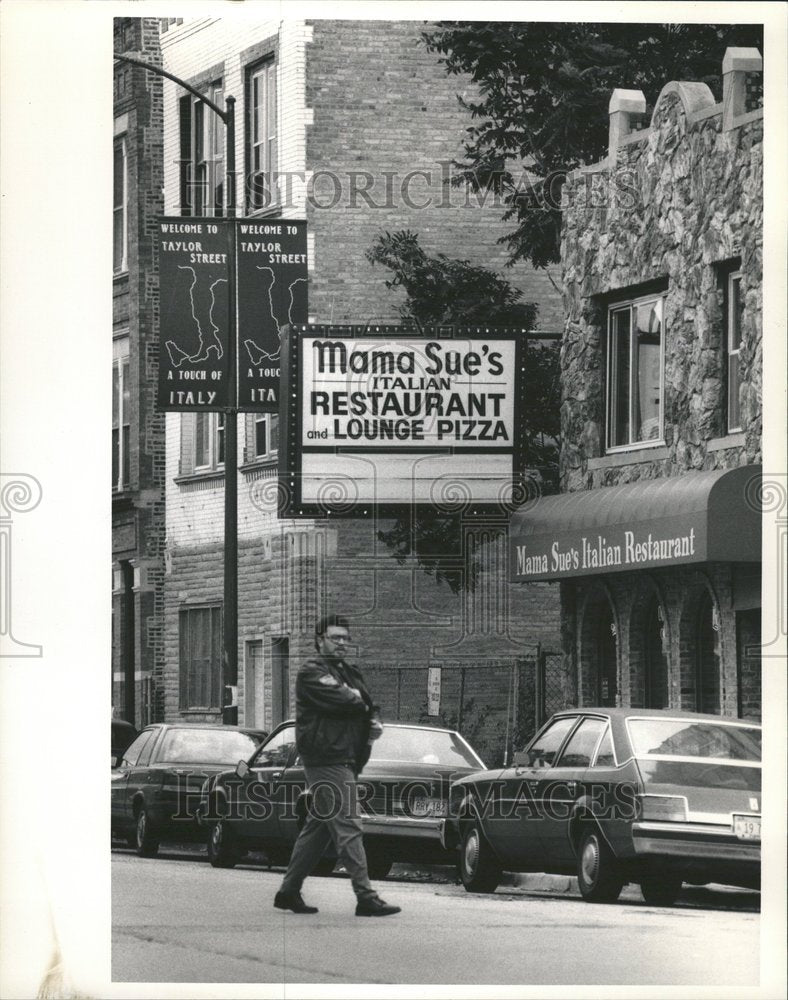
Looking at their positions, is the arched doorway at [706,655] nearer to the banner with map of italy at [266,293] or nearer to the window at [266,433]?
the window at [266,433]

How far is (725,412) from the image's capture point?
738 inches

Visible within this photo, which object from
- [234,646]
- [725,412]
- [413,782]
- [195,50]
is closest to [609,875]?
[413,782]

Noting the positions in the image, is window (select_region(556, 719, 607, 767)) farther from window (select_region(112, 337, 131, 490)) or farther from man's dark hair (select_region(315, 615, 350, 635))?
window (select_region(112, 337, 131, 490))

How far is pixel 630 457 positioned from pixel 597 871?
5.33m

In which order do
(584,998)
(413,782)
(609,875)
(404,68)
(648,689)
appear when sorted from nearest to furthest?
1. (584,998)
2. (609,875)
3. (413,782)
4. (404,68)
5. (648,689)

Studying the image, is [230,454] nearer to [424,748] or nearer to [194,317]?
[194,317]

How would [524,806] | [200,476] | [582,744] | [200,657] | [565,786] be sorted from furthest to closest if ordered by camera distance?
[200,476] < [200,657] < [524,806] < [582,744] < [565,786]

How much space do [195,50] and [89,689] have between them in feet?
15.9

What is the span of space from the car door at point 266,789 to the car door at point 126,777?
729 millimetres

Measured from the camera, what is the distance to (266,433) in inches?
637

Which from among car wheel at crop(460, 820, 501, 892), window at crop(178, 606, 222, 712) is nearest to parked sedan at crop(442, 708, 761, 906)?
car wheel at crop(460, 820, 501, 892)

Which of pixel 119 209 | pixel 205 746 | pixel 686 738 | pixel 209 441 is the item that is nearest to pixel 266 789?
pixel 205 746

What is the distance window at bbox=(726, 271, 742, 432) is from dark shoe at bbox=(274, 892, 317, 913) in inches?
246

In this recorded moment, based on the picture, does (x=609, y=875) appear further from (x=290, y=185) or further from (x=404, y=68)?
(x=404, y=68)
